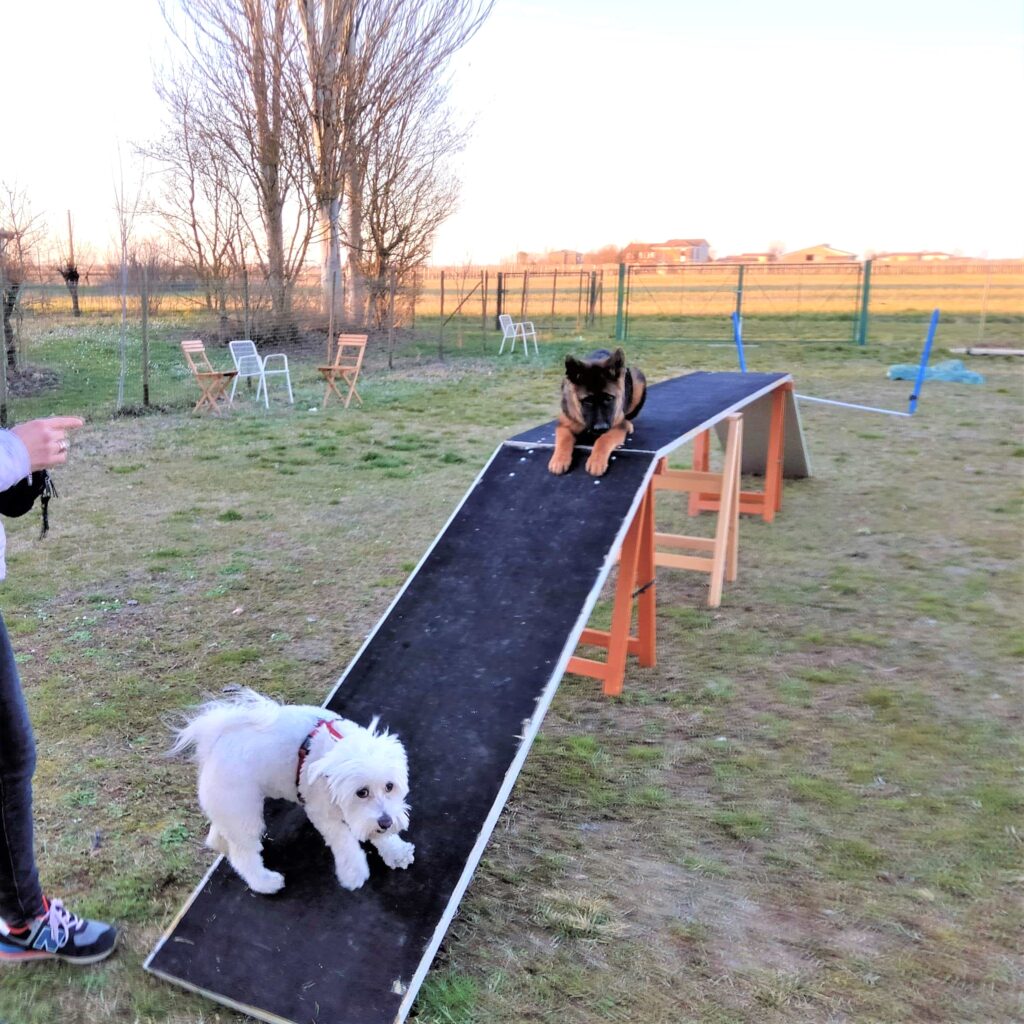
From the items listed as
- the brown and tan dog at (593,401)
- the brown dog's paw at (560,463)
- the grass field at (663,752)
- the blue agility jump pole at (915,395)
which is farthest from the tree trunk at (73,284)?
the brown dog's paw at (560,463)

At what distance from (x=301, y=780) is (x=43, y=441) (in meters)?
1.07

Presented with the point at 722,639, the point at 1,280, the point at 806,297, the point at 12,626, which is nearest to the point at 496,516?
the point at 722,639

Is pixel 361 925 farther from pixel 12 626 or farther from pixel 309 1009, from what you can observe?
pixel 12 626

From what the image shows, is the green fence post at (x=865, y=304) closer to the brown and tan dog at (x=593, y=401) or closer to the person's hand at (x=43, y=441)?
the brown and tan dog at (x=593, y=401)

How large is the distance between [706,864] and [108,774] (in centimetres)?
224

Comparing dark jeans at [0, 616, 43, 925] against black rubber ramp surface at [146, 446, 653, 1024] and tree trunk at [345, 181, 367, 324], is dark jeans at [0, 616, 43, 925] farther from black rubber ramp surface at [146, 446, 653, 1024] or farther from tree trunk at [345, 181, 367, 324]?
tree trunk at [345, 181, 367, 324]

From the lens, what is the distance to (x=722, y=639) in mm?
4430

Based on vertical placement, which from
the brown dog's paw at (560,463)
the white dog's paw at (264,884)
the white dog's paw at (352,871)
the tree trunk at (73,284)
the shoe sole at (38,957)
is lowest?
the shoe sole at (38,957)

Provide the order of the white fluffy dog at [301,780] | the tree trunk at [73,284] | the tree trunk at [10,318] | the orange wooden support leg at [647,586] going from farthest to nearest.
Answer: the tree trunk at [73,284]
the tree trunk at [10,318]
the orange wooden support leg at [647,586]
the white fluffy dog at [301,780]

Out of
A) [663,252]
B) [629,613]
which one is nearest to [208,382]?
[629,613]

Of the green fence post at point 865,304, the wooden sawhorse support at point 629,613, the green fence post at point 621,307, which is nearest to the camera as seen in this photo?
the wooden sawhorse support at point 629,613

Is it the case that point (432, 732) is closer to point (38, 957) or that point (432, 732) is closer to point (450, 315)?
point (38, 957)

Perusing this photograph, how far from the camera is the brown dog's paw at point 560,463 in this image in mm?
3945

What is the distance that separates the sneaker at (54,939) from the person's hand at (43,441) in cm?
125
